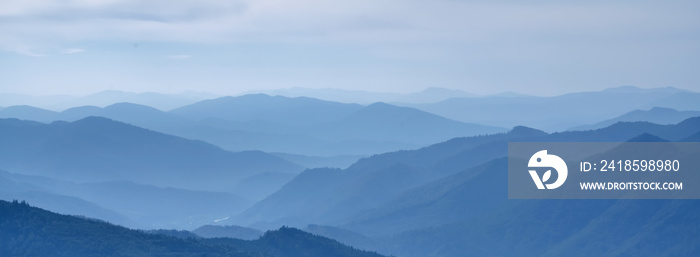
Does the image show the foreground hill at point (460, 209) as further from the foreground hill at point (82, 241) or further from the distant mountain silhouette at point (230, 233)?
the foreground hill at point (82, 241)

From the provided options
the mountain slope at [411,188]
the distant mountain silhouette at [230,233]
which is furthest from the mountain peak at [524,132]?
the distant mountain silhouette at [230,233]

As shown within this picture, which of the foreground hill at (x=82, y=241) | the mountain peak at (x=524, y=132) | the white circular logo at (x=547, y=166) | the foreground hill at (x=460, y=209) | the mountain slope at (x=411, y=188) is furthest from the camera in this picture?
the mountain peak at (x=524, y=132)

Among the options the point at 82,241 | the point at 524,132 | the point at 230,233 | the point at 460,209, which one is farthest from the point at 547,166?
the point at 82,241

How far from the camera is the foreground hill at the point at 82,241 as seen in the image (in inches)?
2306

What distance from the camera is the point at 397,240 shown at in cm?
11212

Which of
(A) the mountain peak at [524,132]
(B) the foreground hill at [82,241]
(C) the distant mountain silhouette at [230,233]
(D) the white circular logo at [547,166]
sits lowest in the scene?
(B) the foreground hill at [82,241]

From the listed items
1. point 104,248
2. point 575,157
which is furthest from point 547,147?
point 104,248

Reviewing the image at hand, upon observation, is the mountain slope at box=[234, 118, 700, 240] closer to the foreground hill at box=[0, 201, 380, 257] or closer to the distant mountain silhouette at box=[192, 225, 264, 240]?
the distant mountain silhouette at box=[192, 225, 264, 240]

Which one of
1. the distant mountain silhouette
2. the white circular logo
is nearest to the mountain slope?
the white circular logo

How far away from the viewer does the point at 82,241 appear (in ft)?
198

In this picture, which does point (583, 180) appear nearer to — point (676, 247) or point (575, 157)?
point (676, 247)

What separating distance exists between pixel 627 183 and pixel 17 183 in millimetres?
123975

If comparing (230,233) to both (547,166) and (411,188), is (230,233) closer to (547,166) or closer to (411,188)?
(547,166)

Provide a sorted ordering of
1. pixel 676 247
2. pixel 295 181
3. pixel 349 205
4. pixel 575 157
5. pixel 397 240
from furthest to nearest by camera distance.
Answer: pixel 295 181 → pixel 349 205 → pixel 575 157 → pixel 397 240 → pixel 676 247
